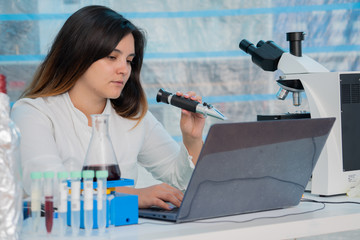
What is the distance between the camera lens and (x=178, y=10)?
2844mm

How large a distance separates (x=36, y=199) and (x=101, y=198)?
0.13 m

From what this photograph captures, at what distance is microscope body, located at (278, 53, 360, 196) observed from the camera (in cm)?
167

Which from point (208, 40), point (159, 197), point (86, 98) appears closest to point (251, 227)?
point (159, 197)

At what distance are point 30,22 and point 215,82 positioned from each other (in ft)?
3.30

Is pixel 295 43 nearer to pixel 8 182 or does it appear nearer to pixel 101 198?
pixel 101 198

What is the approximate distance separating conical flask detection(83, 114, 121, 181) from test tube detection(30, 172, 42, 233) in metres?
0.12

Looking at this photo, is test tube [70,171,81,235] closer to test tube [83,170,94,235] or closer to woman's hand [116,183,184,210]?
test tube [83,170,94,235]

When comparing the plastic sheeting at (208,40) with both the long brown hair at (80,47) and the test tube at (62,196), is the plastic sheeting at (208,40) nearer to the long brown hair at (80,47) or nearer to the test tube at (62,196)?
the long brown hair at (80,47)

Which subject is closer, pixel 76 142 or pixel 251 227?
pixel 251 227

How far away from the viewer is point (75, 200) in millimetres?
1079

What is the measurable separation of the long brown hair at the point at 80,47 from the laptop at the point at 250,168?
24.7 inches

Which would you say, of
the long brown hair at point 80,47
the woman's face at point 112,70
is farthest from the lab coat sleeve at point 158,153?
the woman's face at point 112,70

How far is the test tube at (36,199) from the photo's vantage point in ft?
3.54

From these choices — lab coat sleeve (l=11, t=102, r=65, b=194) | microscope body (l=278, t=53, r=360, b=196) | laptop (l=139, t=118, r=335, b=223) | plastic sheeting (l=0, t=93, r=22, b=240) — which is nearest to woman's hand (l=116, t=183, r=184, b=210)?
laptop (l=139, t=118, r=335, b=223)
